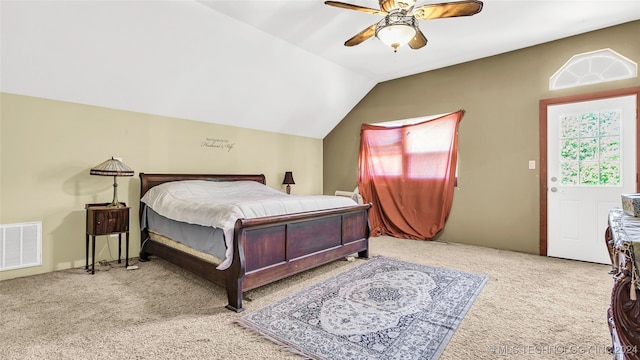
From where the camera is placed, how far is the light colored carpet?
1.84 metres

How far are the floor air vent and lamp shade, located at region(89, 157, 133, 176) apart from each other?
2.66 feet

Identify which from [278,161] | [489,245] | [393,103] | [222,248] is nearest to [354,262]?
[222,248]

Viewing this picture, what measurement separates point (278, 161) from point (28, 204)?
135 inches

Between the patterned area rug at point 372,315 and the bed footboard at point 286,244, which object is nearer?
the patterned area rug at point 372,315

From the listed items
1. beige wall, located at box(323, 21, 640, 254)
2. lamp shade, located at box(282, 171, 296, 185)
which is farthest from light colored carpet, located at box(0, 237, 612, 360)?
lamp shade, located at box(282, 171, 296, 185)

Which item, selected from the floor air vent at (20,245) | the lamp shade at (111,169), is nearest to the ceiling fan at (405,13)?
the lamp shade at (111,169)

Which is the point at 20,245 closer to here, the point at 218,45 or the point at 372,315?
the point at 218,45

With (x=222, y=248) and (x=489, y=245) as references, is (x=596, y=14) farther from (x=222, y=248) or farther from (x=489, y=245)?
(x=222, y=248)

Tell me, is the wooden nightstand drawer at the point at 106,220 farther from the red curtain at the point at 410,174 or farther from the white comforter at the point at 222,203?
the red curtain at the point at 410,174

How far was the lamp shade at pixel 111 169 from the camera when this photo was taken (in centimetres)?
330

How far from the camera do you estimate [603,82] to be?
144 inches

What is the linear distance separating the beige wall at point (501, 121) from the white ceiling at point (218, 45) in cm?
19

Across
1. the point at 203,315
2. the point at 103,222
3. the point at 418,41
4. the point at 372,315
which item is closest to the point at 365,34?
the point at 418,41

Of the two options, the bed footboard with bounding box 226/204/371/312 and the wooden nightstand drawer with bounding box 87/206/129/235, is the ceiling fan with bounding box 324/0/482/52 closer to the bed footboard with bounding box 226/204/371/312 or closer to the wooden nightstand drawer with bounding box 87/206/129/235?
the bed footboard with bounding box 226/204/371/312
